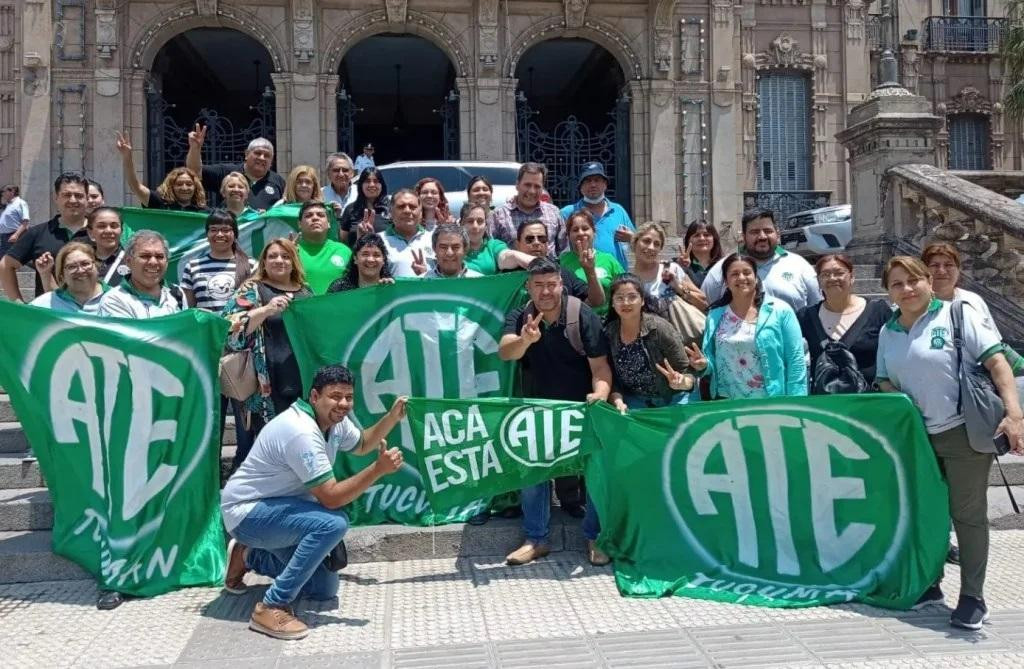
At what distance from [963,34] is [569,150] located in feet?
55.2

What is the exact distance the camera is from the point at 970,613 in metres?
4.63

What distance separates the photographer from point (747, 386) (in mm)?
5684

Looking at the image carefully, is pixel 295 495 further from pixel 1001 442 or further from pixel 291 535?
pixel 1001 442

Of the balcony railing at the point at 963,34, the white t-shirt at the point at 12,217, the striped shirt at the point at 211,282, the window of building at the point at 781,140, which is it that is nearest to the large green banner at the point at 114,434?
the striped shirt at the point at 211,282

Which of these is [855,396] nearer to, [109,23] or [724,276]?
[724,276]

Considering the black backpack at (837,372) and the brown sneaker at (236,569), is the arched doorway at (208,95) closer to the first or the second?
the brown sneaker at (236,569)

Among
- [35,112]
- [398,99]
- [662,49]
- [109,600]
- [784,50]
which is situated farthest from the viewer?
[398,99]

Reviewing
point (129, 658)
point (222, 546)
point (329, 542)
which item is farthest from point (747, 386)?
point (129, 658)

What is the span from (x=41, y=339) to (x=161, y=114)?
13487 mm

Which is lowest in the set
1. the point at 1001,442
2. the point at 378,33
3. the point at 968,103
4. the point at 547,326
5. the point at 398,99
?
the point at 1001,442

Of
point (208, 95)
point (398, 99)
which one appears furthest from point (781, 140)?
point (208, 95)

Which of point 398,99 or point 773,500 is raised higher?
point 398,99

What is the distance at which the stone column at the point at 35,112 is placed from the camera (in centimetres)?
1614

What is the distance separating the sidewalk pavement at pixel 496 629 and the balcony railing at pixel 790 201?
1807cm
